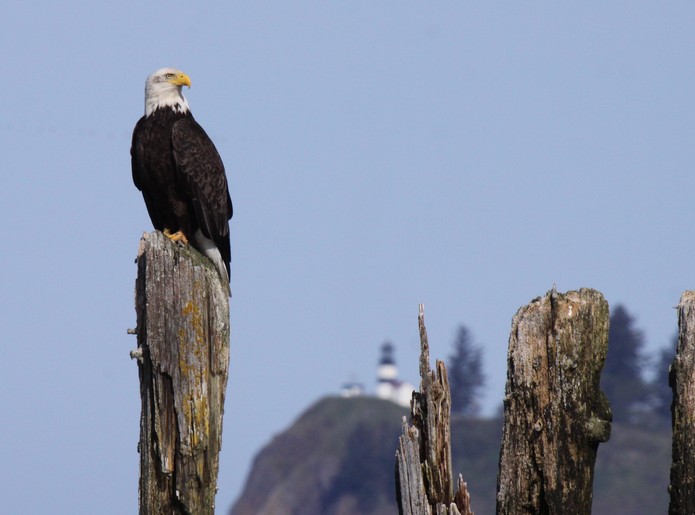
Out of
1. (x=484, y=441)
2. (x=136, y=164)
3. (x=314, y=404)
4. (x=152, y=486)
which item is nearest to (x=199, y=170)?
(x=136, y=164)

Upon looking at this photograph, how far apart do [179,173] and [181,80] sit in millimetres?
1140

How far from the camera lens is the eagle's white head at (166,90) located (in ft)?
46.1

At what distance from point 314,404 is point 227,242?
14292cm

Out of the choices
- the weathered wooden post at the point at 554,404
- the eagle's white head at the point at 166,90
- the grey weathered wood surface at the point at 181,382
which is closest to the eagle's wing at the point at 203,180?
the eagle's white head at the point at 166,90

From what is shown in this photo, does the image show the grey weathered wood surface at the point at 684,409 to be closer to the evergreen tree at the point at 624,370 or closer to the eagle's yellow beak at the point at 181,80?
the eagle's yellow beak at the point at 181,80

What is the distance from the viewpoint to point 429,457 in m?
8.68

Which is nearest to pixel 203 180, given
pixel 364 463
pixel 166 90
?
pixel 166 90

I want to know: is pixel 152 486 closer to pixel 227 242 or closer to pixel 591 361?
pixel 591 361

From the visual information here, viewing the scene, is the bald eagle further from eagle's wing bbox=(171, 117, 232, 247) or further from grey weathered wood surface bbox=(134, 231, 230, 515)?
grey weathered wood surface bbox=(134, 231, 230, 515)

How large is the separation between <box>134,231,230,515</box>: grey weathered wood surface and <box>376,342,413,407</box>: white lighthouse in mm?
139278

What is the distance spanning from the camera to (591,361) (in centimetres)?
877

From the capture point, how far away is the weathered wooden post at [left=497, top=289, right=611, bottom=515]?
8.68 metres

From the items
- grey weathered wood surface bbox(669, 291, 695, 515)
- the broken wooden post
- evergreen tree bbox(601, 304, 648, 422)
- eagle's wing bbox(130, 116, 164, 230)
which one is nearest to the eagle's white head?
eagle's wing bbox(130, 116, 164, 230)

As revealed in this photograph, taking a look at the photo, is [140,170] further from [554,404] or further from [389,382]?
[389,382]
